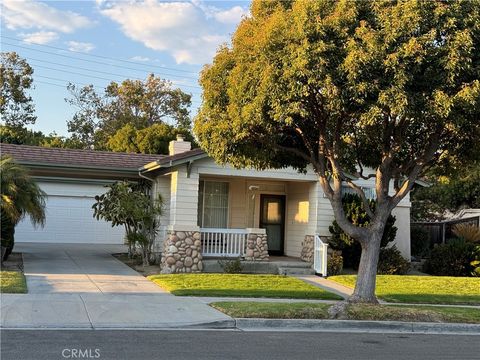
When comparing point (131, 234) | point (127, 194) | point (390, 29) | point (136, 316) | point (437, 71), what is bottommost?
point (136, 316)

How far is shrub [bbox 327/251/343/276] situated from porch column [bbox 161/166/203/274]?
402 centimetres

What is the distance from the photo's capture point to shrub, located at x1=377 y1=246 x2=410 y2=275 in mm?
18531

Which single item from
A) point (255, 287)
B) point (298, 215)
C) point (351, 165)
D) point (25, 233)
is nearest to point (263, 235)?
point (298, 215)

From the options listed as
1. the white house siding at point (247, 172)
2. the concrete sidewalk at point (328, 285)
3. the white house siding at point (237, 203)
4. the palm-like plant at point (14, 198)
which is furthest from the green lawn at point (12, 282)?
the white house siding at point (237, 203)

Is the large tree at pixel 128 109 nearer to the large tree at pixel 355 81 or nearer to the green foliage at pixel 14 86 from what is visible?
the green foliage at pixel 14 86

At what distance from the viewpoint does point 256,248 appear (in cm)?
1795

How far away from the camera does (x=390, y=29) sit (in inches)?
382

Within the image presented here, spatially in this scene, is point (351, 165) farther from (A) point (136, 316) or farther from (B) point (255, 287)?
(A) point (136, 316)

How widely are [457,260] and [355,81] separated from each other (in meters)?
12.1

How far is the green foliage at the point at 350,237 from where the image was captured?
18.1m

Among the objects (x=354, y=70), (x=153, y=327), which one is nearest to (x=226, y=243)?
(x=153, y=327)

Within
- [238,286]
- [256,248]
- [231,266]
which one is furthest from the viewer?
[256,248]

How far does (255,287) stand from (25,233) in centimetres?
1592

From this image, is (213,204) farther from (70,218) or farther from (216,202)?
(70,218)
